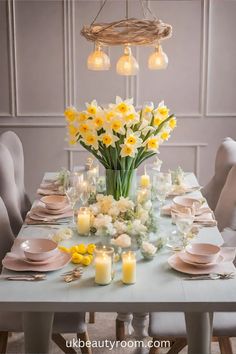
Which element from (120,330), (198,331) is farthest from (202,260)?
(120,330)

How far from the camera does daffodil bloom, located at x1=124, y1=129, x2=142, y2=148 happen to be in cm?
272

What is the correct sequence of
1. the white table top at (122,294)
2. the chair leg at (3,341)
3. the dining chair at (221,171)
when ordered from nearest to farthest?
1. the white table top at (122,294)
2. the chair leg at (3,341)
3. the dining chair at (221,171)

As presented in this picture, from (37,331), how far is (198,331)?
0.59 m

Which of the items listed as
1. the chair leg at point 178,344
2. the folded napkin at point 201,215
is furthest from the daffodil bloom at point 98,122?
the chair leg at point 178,344

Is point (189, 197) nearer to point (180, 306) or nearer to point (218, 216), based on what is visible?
point (218, 216)

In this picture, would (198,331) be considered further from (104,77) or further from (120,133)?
(104,77)

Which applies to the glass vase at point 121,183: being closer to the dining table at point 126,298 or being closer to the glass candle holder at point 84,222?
the glass candle holder at point 84,222

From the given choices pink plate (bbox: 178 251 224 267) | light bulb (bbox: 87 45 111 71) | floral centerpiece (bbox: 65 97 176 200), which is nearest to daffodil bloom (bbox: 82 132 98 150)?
floral centerpiece (bbox: 65 97 176 200)

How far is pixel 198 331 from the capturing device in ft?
7.32

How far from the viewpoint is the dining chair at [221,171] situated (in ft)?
12.3

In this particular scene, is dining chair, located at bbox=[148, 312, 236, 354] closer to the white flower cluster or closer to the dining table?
the dining table

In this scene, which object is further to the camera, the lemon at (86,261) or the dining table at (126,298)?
the lemon at (86,261)

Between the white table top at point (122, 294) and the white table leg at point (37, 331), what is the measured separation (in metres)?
0.14

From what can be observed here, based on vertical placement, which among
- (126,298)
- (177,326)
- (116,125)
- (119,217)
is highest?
(116,125)
